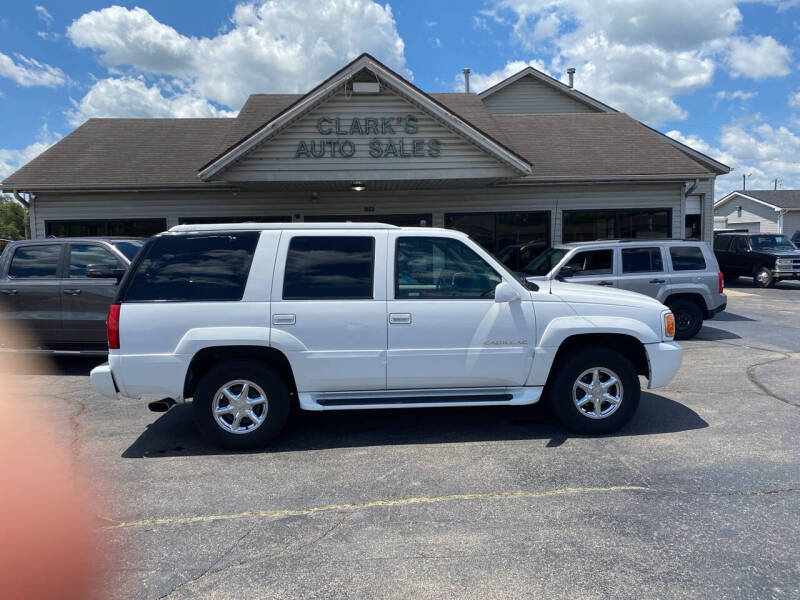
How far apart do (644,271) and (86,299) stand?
28.9 feet

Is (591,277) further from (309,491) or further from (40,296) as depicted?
(40,296)

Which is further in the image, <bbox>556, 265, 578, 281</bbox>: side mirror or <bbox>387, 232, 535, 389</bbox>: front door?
<bbox>556, 265, 578, 281</bbox>: side mirror

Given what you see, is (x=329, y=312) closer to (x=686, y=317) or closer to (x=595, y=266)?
(x=595, y=266)

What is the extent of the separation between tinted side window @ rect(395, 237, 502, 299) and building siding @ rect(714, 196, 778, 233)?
5071 cm

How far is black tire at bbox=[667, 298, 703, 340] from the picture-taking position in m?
10.0

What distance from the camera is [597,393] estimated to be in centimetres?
522

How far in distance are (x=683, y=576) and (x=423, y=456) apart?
7.30 ft

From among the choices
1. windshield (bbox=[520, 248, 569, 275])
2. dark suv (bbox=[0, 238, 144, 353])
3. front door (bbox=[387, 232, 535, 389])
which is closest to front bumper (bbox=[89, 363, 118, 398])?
front door (bbox=[387, 232, 535, 389])

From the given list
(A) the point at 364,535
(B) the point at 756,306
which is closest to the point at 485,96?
(B) the point at 756,306

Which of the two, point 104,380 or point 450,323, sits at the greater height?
point 450,323

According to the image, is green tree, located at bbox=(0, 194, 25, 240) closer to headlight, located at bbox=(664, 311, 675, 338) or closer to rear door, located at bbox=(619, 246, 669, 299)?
rear door, located at bbox=(619, 246, 669, 299)

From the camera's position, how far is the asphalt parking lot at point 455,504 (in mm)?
3094

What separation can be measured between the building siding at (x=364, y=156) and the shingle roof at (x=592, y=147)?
8.66 ft

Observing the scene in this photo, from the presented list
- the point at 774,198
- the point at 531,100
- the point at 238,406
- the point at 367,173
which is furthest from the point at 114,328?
the point at 774,198
